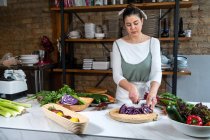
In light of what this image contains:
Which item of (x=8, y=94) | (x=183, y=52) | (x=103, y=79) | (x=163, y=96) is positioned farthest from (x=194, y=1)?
(x=8, y=94)

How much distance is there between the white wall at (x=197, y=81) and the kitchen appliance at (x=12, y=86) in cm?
246

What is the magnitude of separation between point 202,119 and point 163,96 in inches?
22.4

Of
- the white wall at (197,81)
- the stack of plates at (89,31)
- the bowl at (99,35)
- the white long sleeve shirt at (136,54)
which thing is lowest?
the white wall at (197,81)

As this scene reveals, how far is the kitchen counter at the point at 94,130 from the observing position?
125 cm

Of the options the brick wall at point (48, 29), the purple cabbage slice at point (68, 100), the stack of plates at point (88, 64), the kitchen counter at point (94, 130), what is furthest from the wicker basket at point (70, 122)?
the brick wall at point (48, 29)

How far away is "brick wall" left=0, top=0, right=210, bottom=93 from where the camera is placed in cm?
364

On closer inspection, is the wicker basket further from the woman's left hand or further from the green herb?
the woman's left hand

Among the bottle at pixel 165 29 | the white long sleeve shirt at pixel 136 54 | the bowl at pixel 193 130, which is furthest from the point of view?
the bottle at pixel 165 29

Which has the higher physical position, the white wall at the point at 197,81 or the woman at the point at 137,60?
the woman at the point at 137,60

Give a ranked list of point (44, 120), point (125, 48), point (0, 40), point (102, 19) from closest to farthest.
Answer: point (44, 120) < point (125, 48) < point (102, 19) < point (0, 40)

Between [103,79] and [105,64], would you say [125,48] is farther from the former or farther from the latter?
[103,79]

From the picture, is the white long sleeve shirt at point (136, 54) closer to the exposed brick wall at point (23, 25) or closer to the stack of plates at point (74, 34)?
the stack of plates at point (74, 34)

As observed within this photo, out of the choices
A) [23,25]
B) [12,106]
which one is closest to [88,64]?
[23,25]

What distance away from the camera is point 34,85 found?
366cm
